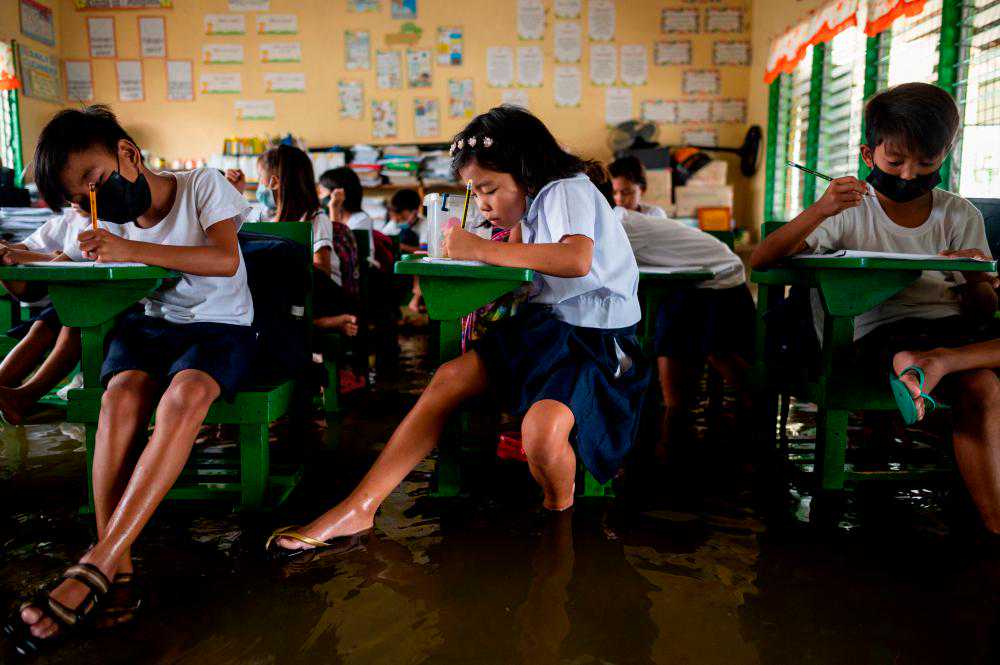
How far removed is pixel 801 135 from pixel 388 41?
12.2 feet

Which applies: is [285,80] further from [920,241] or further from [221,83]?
[920,241]

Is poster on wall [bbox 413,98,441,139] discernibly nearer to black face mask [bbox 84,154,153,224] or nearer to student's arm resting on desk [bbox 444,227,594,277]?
black face mask [bbox 84,154,153,224]

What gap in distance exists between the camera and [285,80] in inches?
277

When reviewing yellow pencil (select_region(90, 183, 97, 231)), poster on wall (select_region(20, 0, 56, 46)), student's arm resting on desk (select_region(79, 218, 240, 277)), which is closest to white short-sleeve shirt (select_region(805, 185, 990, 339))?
student's arm resting on desk (select_region(79, 218, 240, 277))

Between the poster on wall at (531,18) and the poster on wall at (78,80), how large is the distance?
3977 millimetres

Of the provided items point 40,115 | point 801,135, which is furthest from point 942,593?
point 40,115

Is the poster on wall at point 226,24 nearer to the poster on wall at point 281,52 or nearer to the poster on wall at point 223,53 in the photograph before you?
the poster on wall at point 223,53

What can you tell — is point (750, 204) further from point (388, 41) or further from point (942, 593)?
point (942, 593)

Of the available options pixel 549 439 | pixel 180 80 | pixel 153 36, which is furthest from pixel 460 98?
pixel 549 439

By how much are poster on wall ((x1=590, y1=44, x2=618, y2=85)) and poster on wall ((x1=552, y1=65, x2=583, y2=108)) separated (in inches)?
5.4

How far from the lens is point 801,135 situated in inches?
221

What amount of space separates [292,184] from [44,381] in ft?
3.84

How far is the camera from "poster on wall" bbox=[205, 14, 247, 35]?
700cm

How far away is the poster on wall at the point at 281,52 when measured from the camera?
700 centimetres
